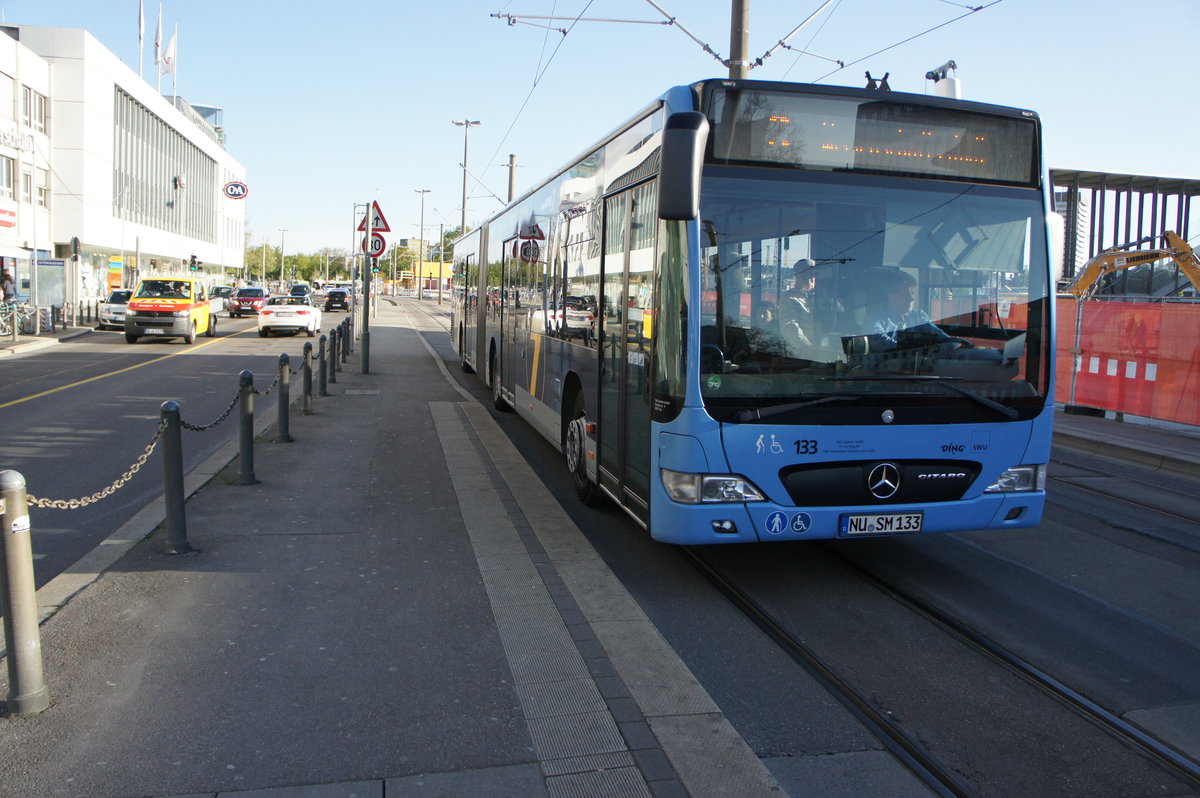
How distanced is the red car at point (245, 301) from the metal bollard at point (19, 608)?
50321mm

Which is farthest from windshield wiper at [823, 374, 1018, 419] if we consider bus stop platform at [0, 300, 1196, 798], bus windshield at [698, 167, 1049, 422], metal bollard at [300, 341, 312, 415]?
metal bollard at [300, 341, 312, 415]

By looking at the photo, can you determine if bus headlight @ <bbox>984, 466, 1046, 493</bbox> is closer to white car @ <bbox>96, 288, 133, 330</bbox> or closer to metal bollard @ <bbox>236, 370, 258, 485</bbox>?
metal bollard @ <bbox>236, 370, 258, 485</bbox>

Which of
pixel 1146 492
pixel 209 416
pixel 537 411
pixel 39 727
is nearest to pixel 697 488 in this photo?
pixel 39 727

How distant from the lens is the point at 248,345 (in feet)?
99.0

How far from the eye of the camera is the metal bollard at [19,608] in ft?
12.9

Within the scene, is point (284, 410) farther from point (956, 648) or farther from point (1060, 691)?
point (1060, 691)

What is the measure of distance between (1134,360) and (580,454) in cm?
1127

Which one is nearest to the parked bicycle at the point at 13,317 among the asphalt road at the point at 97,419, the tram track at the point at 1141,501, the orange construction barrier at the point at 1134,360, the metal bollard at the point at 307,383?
the asphalt road at the point at 97,419

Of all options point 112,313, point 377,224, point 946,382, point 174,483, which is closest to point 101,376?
point 377,224

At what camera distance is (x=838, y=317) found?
555 centimetres

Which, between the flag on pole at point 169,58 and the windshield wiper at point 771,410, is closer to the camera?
the windshield wiper at point 771,410

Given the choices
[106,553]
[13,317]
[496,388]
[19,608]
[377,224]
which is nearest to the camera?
[19,608]

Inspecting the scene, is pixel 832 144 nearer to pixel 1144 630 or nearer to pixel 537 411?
pixel 1144 630

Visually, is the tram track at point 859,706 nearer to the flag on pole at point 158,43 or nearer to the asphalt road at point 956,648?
the asphalt road at point 956,648
